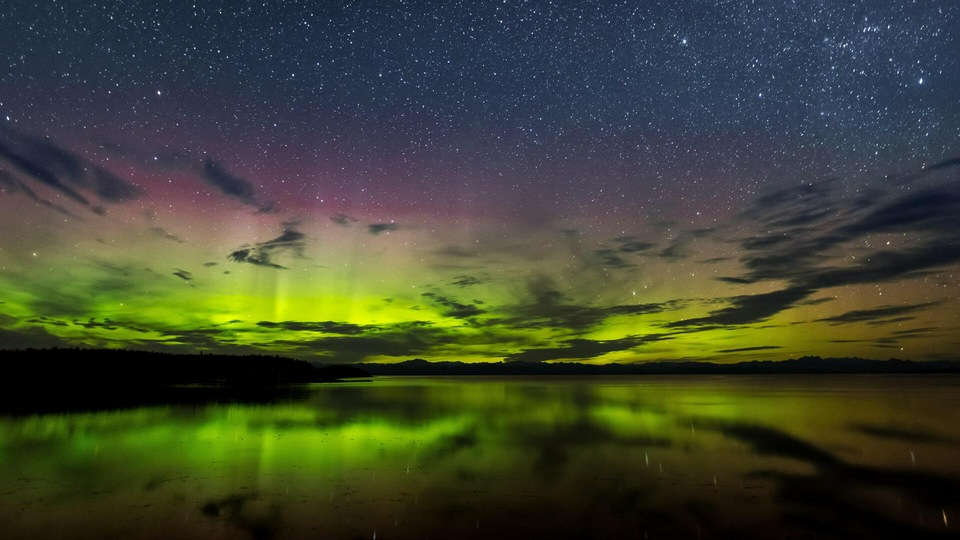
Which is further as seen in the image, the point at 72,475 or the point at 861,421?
the point at 861,421

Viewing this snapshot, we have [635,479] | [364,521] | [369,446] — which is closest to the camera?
[364,521]

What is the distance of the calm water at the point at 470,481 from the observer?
11.0 m

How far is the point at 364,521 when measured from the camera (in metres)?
11.3

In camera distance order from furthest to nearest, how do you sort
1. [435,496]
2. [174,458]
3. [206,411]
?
[206,411] < [174,458] < [435,496]

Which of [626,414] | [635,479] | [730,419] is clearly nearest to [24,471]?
[635,479]

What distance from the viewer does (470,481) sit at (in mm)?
15359

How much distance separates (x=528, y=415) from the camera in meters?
37.8

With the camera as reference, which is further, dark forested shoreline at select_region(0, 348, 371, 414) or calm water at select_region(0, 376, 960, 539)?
dark forested shoreline at select_region(0, 348, 371, 414)

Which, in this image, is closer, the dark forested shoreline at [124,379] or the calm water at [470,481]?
the calm water at [470,481]

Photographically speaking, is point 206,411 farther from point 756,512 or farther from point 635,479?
point 756,512

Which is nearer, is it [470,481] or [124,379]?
[470,481]

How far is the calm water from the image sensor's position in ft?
36.2

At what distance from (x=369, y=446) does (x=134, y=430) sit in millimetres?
13562

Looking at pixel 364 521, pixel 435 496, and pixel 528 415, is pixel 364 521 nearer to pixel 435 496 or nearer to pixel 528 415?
pixel 435 496
